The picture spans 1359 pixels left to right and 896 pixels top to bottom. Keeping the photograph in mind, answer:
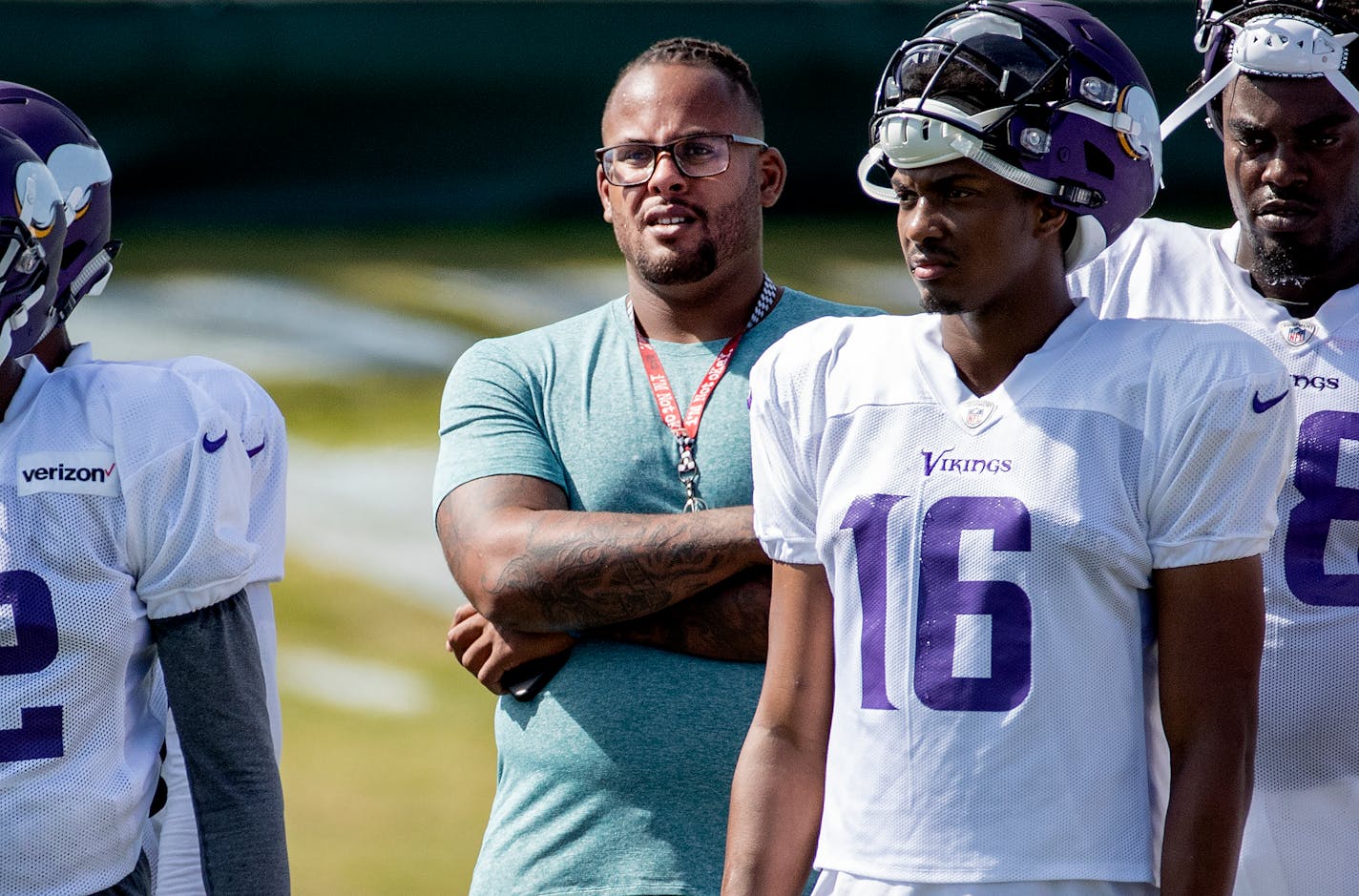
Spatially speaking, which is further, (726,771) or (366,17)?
(366,17)

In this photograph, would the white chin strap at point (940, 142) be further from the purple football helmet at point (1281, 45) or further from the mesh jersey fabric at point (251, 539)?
the mesh jersey fabric at point (251, 539)

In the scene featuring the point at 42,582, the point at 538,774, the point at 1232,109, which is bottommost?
the point at 538,774

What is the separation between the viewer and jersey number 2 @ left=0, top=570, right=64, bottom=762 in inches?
73.8

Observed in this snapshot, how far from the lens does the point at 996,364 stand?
183cm

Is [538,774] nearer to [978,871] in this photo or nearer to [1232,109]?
[978,871]

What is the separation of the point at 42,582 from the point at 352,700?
7.16 ft

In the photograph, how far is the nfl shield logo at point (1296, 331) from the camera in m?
2.19

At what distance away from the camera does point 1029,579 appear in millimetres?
1695

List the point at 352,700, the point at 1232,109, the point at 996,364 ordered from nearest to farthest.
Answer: the point at 996,364
the point at 1232,109
the point at 352,700

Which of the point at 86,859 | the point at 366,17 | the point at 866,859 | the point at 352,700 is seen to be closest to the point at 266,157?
the point at 366,17

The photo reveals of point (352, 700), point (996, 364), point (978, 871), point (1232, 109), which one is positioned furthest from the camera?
point (352, 700)

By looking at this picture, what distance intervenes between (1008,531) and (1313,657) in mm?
598

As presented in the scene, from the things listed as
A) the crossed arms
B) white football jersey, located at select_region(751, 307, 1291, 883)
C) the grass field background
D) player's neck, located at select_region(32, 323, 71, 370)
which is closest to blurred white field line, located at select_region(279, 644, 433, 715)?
the grass field background

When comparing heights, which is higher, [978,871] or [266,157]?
[266,157]
